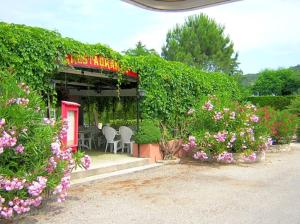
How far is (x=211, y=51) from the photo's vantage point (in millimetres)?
40438

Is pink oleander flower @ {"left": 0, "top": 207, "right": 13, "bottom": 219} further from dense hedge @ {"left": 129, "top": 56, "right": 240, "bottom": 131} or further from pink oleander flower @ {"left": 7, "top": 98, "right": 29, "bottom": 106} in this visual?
dense hedge @ {"left": 129, "top": 56, "right": 240, "bottom": 131}

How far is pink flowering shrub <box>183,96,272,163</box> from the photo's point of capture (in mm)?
10250

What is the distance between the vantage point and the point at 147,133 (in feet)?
33.5

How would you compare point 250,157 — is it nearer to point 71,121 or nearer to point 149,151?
point 149,151

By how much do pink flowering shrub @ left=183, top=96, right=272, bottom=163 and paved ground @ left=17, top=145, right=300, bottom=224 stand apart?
99 cm

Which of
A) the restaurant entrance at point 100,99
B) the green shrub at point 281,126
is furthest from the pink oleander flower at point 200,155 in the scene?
the green shrub at point 281,126

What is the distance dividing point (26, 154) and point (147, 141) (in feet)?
17.9

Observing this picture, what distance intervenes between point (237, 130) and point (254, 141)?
2.26 ft

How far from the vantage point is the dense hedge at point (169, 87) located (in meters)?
10.5

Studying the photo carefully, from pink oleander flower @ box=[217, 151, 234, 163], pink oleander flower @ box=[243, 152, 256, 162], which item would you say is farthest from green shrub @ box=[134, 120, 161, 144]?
pink oleander flower @ box=[243, 152, 256, 162]

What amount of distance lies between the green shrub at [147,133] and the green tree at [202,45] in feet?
93.7

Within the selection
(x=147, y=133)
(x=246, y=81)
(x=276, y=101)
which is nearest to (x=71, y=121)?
(x=147, y=133)

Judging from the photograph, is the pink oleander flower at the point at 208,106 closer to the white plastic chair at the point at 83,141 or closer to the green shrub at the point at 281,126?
the green shrub at the point at 281,126

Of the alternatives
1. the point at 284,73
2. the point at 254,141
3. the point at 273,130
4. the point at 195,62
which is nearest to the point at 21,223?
the point at 254,141
